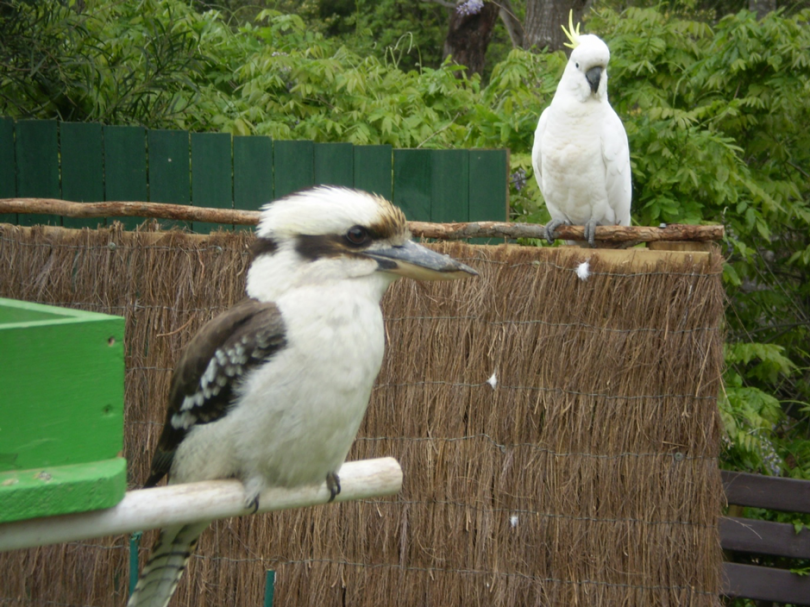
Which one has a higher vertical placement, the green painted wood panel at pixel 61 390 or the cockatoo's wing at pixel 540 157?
the cockatoo's wing at pixel 540 157

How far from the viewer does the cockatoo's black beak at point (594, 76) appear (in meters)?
3.45

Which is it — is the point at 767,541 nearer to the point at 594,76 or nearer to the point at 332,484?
the point at 594,76

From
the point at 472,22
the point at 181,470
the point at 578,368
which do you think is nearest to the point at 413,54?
the point at 472,22

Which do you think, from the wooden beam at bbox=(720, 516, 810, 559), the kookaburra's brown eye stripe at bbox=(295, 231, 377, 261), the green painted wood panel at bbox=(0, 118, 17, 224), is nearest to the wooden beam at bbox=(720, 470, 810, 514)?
the wooden beam at bbox=(720, 516, 810, 559)

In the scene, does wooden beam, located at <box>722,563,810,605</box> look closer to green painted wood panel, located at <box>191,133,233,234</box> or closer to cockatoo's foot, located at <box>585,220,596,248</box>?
cockatoo's foot, located at <box>585,220,596,248</box>

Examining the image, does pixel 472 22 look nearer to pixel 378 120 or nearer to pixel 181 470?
pixel 378 120

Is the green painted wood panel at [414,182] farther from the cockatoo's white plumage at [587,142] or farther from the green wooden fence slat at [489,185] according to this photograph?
the cockatoo's white plumage at [587,142]

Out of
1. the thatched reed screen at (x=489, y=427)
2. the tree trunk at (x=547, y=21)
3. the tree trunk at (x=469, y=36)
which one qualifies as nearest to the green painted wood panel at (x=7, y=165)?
the thatched reed screen at (x=489, y=427)

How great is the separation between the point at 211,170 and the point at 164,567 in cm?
211

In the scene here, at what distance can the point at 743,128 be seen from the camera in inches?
165

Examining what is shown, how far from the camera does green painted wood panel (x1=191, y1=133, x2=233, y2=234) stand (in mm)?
3371

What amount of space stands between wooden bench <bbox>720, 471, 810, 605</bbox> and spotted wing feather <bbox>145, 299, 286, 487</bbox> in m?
2.63

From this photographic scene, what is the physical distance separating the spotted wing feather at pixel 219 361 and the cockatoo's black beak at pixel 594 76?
8.00 ft

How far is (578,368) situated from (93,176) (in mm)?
2218
